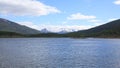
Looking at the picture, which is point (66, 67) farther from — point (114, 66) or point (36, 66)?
point (114, 66)

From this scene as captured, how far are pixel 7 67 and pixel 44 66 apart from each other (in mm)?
7749

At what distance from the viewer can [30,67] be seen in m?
50.5

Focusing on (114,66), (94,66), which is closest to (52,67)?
(94,66)

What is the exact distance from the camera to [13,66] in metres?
51.7

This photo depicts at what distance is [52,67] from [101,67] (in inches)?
403

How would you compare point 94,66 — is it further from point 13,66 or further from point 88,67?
point 13,66

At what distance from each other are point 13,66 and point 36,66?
4816 mm

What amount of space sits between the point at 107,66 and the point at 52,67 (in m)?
11.8

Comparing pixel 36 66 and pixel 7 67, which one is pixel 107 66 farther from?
pixel 7 67

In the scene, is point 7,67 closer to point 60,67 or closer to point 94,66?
point 60,67

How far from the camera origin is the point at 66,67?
2018 inches

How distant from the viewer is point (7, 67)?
164 ft

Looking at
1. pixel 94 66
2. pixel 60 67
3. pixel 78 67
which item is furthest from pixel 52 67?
pixel 94 66

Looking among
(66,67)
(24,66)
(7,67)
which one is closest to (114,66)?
(66,67)
